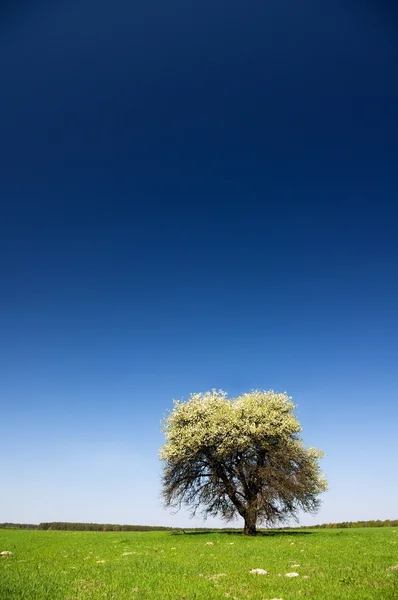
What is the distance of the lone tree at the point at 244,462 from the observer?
124 ft

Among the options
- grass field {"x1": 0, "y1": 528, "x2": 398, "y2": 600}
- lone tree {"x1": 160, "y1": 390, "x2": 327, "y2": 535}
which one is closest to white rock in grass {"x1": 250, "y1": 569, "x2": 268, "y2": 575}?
grass field {"x1": 0, "y1": 528, "x2": 398, "y2": 600}

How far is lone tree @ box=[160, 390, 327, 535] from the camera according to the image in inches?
1485

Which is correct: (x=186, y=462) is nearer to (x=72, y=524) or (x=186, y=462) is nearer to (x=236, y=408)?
(x=236, y=408)

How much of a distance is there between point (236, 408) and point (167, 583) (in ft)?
98.2

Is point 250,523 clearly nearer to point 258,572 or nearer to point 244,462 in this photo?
point 244,462

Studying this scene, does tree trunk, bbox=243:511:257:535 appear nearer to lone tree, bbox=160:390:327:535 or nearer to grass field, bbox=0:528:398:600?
lone tree, bbox=160:390:327:535

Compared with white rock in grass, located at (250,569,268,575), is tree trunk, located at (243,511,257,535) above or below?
below

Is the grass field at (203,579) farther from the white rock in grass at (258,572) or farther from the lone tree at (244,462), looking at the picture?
the lone tree at (244,462)

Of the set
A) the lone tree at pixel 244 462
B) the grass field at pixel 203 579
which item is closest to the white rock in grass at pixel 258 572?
the grass field at pixel 203 579

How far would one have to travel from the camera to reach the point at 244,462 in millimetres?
39156

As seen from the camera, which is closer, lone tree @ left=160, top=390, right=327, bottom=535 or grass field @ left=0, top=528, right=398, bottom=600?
grass field @ left=0, top=528, right=398, bottom=600

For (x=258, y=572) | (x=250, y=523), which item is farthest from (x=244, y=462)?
(x=258, y=572)

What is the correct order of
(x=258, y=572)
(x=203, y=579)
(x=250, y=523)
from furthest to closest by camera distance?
(x=250, y=523)
(x=258, y=572)
(x=203, y=579)

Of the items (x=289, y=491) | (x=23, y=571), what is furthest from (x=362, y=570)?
(x=289, y=491)
